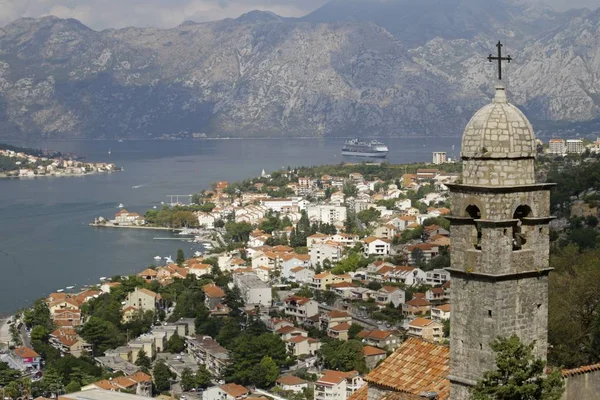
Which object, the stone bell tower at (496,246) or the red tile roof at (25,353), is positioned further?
the red tile roof at (25,353)

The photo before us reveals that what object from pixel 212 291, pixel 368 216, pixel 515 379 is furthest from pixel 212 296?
pixel 515 379

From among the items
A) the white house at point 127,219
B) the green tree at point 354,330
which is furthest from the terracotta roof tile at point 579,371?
the white house at point 127,219

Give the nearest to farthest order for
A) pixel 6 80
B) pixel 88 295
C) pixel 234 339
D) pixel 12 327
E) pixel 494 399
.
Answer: pixel 494 399
pixel 234 339
pixel 12 327
pixel 88 295
pixel 6 80

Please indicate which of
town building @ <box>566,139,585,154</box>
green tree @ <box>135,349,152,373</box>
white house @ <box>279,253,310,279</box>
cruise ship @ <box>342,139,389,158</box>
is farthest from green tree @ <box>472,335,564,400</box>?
cruise ship @ <box>342,139,389,158</box>

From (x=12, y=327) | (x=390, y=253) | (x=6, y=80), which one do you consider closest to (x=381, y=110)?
(x=6, y=80)

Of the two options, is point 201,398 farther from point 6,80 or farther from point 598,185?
point 6,80

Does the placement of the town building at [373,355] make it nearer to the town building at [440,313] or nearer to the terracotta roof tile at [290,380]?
the terracotta roof tile at [290,380]

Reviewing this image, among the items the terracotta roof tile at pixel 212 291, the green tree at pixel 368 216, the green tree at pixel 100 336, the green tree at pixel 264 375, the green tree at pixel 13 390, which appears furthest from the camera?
the green tree at pixel 368 216

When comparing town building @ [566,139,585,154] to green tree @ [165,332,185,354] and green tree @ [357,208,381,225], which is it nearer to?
green tree @ [357,208,381,225]
